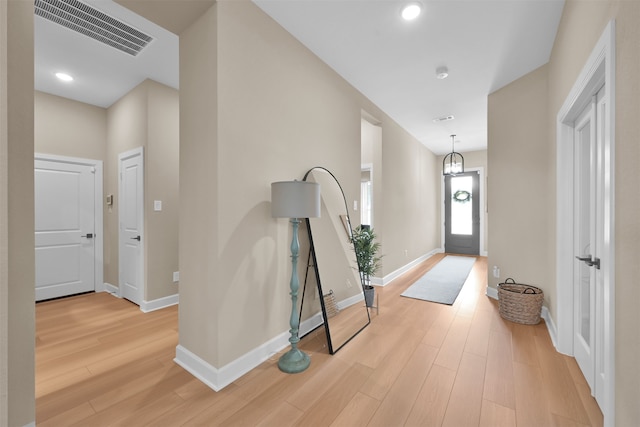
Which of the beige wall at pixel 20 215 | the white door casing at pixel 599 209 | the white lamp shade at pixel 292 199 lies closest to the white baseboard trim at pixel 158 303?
the beige wall at pixel 20 215

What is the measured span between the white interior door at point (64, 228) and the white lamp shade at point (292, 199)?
3.79 metres

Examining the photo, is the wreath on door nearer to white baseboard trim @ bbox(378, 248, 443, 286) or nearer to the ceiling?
white baseboard trim @ bbox(378, 248, 443, 286)

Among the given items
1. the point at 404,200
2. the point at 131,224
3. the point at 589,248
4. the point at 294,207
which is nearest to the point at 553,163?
the point at 589,248

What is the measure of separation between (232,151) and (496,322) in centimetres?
311

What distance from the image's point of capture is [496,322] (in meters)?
2.89

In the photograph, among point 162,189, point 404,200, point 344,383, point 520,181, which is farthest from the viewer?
point 404,200

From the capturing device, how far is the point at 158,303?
3.38 metres

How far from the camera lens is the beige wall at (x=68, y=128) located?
3.71 meters

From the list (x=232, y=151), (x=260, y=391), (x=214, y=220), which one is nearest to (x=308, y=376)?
(x=260, y=391)

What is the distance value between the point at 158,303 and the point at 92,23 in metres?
2.94

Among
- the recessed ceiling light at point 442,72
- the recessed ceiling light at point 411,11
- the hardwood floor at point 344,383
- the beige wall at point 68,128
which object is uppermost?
the recessed ceiling light at point 411,11

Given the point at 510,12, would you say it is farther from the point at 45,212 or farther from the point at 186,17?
the point at 45,212

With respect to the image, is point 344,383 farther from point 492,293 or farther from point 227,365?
point 492,293

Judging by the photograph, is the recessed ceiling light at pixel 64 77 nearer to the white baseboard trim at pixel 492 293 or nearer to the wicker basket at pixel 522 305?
the wicker basket at pixel 522 305
